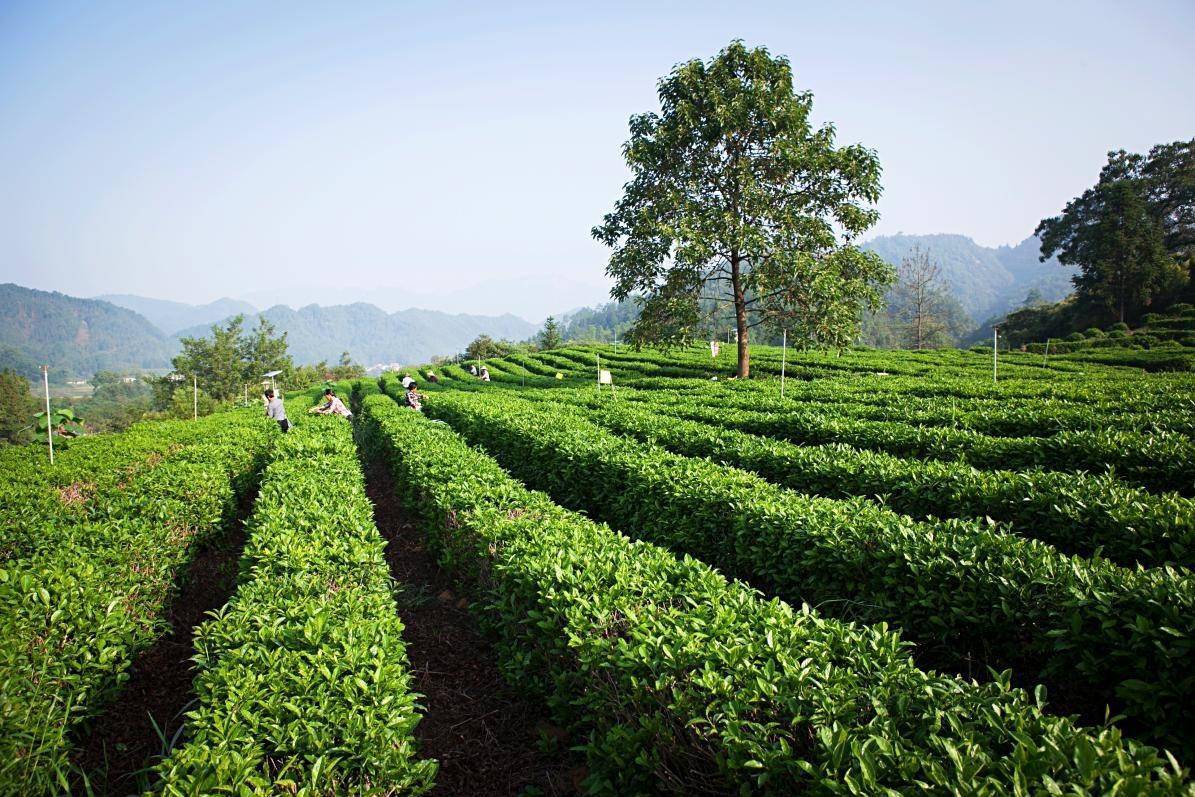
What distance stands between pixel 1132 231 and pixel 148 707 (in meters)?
63.8

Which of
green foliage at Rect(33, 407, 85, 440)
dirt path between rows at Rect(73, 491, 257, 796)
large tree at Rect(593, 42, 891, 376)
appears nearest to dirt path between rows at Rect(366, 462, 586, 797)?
dirt path between rows at Rect(73, 491, 257, 796)

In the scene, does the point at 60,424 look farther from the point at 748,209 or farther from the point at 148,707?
the point at 748,209

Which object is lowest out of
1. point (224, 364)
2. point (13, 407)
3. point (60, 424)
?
point (13, 407)

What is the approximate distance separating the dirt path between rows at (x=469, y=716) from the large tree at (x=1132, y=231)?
2268 inches

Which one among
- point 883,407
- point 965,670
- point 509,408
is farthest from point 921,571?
point 509,408

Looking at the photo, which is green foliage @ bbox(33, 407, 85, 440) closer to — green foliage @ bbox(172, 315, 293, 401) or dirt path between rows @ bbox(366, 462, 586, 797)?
dirt path between rows @ bbox(366, 462, 586, 797)

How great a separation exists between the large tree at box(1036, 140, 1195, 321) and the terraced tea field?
5048 cm

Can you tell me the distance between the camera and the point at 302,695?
270cm

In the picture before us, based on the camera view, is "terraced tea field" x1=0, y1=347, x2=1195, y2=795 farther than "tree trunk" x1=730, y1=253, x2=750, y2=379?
No

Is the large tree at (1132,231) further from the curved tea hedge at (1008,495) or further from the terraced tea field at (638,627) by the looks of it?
the curved tea hedge at (1008,495)

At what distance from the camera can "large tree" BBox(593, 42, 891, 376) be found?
18.3m

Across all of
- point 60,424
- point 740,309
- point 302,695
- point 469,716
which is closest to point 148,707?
point 469,716

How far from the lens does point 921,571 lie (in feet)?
12.7

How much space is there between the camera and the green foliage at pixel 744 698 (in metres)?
1.93
